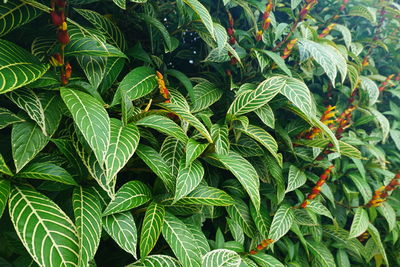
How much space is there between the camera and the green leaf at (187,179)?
87 cm

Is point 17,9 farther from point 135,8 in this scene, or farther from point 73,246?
point 73,246

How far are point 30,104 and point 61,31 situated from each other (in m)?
0.22

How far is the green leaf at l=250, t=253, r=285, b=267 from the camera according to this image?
115 cm

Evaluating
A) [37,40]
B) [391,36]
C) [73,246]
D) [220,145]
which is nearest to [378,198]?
[220,145]

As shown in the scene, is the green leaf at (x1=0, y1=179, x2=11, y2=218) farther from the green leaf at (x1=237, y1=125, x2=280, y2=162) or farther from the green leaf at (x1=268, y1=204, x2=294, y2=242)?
the green leaf at (x1=268, y1=204, x2=294, y2=242)

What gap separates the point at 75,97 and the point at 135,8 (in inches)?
23.0

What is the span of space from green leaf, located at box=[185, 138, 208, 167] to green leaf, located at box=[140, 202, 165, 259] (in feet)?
0.58

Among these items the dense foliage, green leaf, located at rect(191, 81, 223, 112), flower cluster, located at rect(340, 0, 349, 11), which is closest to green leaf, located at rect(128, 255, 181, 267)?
the dense foliage

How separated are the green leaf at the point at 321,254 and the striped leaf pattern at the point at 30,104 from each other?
1.31 metres

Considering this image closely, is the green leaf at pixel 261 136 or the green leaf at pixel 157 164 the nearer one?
the green leaf at pixel 157 164

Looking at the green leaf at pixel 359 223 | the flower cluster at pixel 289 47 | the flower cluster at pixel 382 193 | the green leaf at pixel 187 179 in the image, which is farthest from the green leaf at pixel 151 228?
the flower cluster at pixel 382 193

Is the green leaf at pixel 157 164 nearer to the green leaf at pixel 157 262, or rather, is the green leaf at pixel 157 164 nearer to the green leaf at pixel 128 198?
the green leaf at pixel 128 198

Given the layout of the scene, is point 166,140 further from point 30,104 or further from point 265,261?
point 265,261

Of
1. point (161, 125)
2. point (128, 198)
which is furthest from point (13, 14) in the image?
point (128, 198)
